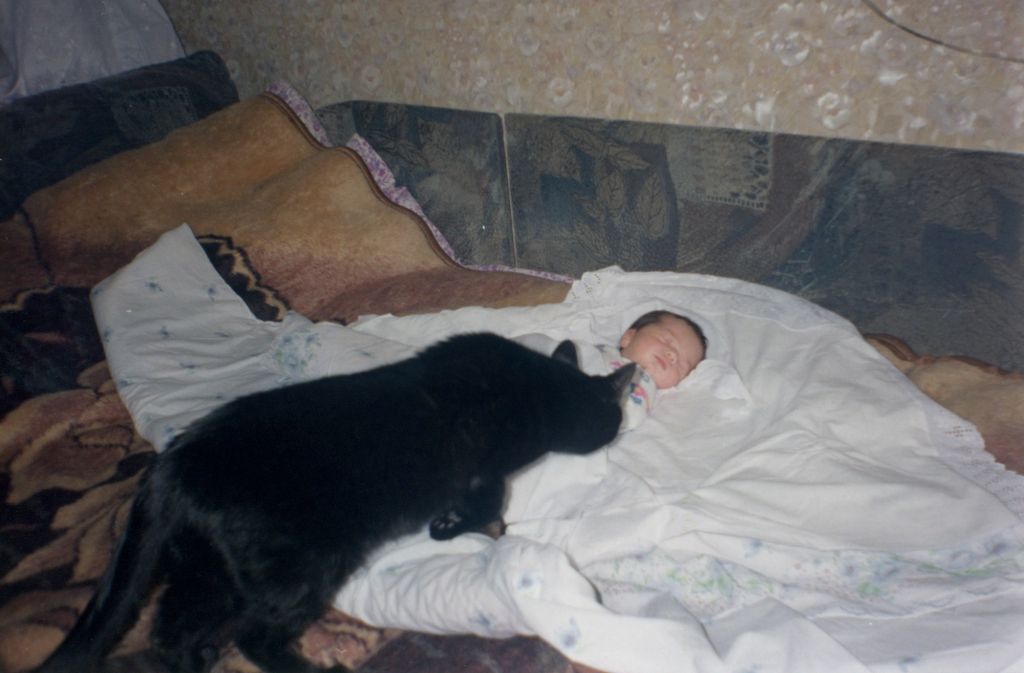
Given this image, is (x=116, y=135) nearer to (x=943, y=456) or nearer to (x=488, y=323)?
(x=488, y=323)

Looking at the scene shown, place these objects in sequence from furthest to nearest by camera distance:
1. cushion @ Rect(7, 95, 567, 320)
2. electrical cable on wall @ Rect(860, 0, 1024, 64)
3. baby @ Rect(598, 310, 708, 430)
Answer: cushion @ Rect(7, 95, 567, 320)
baby @ Rect(598, 310, 708, 430)
electrical cable on wall @ Rect(860, 0, 1024, 64)

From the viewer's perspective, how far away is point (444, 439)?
118cm

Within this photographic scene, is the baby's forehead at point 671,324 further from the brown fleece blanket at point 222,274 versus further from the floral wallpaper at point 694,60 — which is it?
the floral wallpaper at point 694,60

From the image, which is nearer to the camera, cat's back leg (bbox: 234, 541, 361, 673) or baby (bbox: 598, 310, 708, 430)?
cat's back leg (bbox: 234, 541, 361, 673)

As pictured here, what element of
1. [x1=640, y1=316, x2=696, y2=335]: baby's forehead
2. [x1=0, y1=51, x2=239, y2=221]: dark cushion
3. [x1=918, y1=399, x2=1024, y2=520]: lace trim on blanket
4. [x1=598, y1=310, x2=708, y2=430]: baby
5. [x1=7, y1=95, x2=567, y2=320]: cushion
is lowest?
[x1=918, y1=399, x2=1024, y2=520]: lace trim on blanket

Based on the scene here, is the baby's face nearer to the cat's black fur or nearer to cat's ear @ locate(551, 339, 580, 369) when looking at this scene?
cat's ear @ locate(551, 339, 580, 369)

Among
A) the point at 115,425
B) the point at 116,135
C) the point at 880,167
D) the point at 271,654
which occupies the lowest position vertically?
the point at 271,654

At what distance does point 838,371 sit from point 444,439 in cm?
84

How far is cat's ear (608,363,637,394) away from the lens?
4.60 feet

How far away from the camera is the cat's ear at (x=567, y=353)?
149 centimetres

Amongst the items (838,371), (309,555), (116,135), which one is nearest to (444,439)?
(309,555)

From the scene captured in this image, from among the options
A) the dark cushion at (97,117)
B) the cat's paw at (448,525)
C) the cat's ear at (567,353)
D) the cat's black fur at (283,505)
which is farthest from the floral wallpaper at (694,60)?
the cat's paw at (448,525)

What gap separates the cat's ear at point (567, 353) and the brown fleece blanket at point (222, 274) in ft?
1.17

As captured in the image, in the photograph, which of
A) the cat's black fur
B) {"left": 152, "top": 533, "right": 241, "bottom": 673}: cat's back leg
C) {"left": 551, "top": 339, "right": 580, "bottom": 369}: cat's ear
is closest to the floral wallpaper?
{"left": 551, "top": 339, "right": 580, "bottom": 369}: cat's ear
